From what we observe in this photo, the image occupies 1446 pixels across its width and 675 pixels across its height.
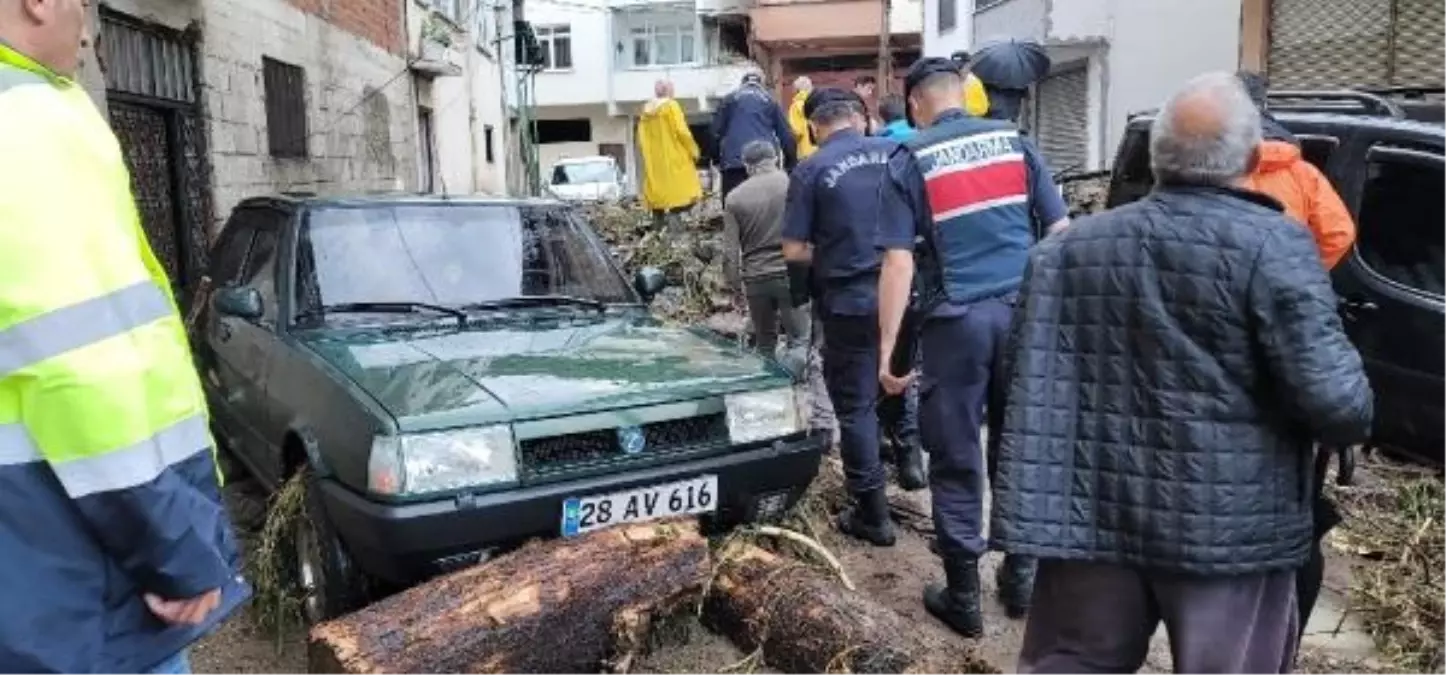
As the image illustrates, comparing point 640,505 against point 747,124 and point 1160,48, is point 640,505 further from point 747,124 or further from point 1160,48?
point 1160,48

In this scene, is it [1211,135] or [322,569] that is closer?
[1211,135]

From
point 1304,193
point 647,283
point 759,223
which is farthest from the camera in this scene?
point 759,223

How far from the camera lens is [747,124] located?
9.77 m

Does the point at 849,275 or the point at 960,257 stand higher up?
the point at 960,257

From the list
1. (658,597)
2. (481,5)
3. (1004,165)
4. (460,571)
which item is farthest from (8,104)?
(481,5)

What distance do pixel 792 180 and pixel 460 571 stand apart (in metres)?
2.44

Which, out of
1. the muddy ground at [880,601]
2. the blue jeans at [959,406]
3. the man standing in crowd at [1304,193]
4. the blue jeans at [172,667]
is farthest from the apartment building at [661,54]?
the blue jeans at [172,667]

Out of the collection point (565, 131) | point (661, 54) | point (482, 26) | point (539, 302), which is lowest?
point (539, 302)

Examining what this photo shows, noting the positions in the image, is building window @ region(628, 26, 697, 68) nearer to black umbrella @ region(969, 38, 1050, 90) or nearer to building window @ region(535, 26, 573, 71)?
building window @ region(535, 26, 573, 71)

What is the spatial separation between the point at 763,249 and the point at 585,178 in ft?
69.2

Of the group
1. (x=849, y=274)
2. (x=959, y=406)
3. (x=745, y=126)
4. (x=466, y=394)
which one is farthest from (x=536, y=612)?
(x=745, y=126)

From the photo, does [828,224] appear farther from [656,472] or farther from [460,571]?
[460,571]

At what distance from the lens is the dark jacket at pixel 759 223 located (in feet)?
20.6

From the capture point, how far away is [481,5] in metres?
24.1
